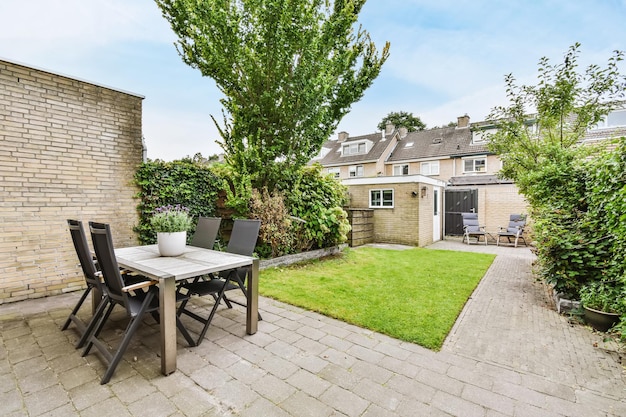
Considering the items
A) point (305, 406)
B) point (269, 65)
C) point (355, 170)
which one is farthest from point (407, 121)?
point (305, 406)

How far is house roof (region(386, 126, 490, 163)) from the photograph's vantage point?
20.5 meters

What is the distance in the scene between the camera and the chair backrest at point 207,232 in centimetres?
396

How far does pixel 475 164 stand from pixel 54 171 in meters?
22.1

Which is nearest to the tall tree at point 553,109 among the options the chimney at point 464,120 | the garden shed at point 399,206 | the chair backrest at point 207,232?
the garden shed at point 399,206

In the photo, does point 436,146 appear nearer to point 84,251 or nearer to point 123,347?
point 84,251

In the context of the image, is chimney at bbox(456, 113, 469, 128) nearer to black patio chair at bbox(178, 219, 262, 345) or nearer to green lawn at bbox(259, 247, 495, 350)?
green lawn at bbox(259, 247, 495, 350)

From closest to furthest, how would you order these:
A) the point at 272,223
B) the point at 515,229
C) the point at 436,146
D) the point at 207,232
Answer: the point at 207,232 → the point at 272,223 → the point at 515,229 → the point at 436,146

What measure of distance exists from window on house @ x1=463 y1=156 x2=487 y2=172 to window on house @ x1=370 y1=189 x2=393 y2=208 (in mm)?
12310

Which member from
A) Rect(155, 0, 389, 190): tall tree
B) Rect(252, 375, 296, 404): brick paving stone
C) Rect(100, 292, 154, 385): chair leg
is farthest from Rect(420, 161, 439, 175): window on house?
Rect(100, 292, 154, 385): chair leg

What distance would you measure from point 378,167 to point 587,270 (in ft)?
65.8

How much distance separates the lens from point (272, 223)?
20.7ft

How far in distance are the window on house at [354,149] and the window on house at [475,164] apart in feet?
26.6

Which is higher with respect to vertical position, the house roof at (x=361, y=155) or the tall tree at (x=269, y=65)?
the house roof at (x=361, y=155)

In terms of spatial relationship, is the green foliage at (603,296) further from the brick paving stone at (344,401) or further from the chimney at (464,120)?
the chimney at (464,120)
